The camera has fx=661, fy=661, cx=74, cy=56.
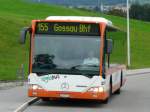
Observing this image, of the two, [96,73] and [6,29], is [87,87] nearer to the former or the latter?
[96,73]

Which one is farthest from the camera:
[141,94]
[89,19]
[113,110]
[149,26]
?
Result: [149,26]

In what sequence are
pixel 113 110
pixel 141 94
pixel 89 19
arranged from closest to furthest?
pixel 113 110, pixel 89 19, pixel 141 94

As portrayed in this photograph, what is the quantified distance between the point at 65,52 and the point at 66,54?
0.25 ft

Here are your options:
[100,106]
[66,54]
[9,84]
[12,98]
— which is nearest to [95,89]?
[100,106]

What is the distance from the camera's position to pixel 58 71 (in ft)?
67.8

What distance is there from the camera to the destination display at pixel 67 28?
2108 cm

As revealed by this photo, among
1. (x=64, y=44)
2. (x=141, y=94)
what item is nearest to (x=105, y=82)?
(x=64, y=44)

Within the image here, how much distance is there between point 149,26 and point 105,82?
241 feet

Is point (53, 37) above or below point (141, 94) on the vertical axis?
above

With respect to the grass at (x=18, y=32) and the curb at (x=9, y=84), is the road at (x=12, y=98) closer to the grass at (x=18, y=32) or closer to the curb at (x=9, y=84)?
the curb at (x=9, y=84)

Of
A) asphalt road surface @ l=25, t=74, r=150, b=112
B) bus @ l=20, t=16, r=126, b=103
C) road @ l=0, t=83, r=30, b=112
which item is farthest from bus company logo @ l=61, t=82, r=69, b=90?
road @ l=0, t=83, r=30, b=112

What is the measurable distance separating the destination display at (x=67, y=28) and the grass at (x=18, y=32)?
11817 mm

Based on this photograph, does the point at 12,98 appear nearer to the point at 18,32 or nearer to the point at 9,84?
the point at 9,84

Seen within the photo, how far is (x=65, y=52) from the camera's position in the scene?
68.4 feet
